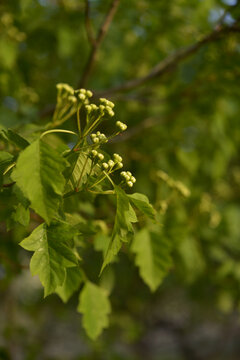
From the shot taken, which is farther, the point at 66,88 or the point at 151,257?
the point at 151,257

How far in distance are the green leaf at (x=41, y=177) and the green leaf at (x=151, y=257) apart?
1072 mm

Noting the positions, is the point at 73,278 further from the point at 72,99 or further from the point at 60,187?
the point at 72,99

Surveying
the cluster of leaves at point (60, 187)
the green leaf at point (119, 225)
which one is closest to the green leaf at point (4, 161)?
the cluster of leaves at point (60, 187)

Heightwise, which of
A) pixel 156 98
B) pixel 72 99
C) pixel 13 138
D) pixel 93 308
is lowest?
pixel 93 308

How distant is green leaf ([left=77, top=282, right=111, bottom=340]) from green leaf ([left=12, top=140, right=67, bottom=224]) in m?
1.11

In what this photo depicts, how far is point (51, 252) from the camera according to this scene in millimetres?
1187

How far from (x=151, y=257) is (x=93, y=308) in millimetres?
410

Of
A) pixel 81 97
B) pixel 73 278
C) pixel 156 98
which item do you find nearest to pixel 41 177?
pixel 81 97

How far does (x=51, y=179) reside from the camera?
1.00m

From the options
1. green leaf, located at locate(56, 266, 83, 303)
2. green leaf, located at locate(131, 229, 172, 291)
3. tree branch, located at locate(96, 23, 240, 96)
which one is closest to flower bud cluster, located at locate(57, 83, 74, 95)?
green leaf, located at locate(56, 266, 83, 303)

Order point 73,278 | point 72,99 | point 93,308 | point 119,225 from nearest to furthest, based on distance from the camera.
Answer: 1. point 119,225
2. point 72,99
3. point 73,278
4. point 93,308

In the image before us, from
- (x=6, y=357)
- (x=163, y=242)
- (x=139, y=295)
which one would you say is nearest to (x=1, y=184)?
(x=163, y=242)

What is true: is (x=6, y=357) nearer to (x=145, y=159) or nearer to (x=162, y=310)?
(x=145, y=159)

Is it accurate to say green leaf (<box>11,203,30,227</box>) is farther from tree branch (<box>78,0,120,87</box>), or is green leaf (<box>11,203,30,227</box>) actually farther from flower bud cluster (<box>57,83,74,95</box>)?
tree branch (<box>78,0,120,87</box>)
